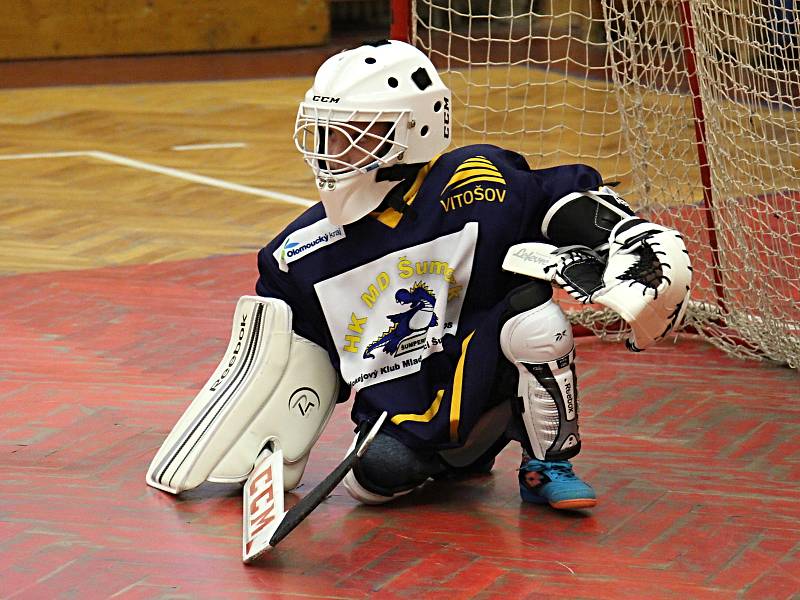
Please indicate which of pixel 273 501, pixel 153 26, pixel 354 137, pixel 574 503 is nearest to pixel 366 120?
pixel 354 137

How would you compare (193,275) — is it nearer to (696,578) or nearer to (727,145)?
(727,145)

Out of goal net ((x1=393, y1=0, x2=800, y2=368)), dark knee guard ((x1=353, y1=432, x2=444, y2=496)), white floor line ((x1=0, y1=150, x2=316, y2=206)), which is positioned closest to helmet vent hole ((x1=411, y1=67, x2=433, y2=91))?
dark knee guard ((x1=353, y1=432, x2=444, y2=496))

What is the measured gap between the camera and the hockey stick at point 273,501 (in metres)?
3.00

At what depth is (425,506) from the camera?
11.0 feet

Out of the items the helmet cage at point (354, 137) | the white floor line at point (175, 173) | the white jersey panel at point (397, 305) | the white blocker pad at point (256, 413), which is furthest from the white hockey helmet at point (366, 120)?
the white floor line at point (175, 173)

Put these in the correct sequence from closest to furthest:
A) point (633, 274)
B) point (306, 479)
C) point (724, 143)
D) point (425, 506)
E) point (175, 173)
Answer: point (633, 274), point (425, 506), point (306, 479), point (724, 143), point (175, 173)

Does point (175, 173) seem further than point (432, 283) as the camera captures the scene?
Yes

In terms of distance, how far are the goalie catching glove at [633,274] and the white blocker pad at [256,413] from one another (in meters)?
0.63

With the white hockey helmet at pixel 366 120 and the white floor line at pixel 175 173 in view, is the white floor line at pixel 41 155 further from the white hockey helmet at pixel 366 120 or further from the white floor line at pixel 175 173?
the white hockey helmet at pixel 366 120

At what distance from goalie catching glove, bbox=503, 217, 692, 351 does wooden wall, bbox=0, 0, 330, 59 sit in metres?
8.97

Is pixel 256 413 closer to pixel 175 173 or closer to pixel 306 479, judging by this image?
pixel 306 479

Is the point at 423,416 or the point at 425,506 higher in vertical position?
the point at 423,416

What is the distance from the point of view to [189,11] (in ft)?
38.1

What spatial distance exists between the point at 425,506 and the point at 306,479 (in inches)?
14.1
